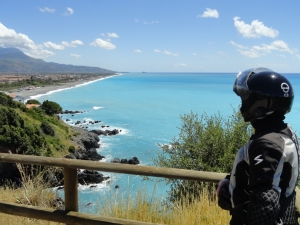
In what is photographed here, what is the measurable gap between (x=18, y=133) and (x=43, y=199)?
27413 millimetres

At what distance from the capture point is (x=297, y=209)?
7.16 ft

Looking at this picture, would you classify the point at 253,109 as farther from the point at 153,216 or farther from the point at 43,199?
the point at 43,199

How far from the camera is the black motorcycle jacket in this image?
5.03 feet

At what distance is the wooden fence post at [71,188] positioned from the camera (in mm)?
2994

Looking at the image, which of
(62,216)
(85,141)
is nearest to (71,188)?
(62,216)

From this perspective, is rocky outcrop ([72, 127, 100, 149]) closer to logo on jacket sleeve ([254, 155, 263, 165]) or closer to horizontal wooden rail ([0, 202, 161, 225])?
horizontal wooden rail ([0, 202, 161, 225])

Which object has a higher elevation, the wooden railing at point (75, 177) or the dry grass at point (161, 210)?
the wooden railing at point (75, 177)

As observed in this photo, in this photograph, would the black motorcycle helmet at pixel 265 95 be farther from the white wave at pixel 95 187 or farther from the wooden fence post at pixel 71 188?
the white wave at pixel 95 187

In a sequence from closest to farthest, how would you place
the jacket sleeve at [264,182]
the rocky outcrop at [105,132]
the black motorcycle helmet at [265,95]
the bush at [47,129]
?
the jacket sleeve at [264,182]
the black motorcycle helmet at [265,95]
the bush at [47,129]
the rocky outcrop at [105,132]

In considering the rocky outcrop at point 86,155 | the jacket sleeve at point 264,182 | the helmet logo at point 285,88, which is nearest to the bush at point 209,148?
the helmet logo at point 285,88

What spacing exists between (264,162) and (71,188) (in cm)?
194

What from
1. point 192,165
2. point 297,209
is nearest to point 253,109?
point 297,209

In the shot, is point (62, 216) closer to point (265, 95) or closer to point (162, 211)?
point (162, 211)

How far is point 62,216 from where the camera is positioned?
3.06 metres
